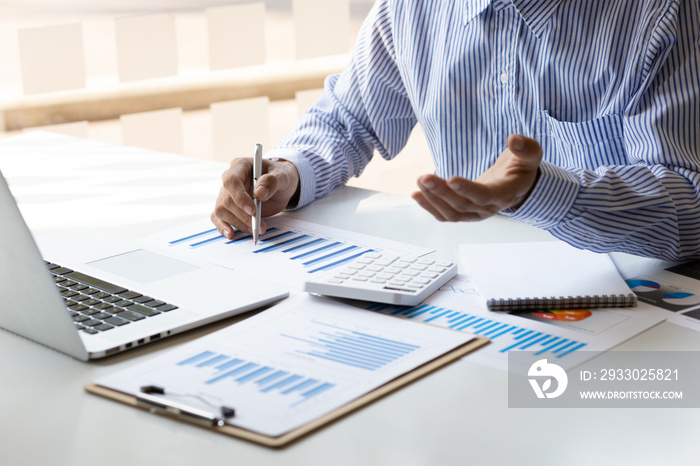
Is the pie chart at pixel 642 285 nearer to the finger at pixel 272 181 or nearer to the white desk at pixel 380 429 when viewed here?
the white desk at pixel 380 429

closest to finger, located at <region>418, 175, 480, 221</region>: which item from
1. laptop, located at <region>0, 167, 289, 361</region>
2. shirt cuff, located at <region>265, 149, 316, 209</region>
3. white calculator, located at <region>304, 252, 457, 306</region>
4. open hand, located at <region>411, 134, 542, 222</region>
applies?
open hand, located at <region>411, 134, 542, 222</region>

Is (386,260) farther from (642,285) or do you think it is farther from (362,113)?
(362,113)

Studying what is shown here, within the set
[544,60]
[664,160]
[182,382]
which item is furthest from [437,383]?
[544,60]

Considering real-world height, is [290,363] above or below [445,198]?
below

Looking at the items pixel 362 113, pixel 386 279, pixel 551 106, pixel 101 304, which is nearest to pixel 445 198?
pixel 386 279

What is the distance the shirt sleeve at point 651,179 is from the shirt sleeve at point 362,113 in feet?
1.58

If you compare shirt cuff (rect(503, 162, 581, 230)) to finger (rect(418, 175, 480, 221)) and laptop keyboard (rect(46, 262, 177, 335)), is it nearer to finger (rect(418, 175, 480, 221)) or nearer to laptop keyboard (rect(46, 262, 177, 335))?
finger (rect(418, 175, 480, 221))

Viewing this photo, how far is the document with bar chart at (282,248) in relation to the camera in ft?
3.39

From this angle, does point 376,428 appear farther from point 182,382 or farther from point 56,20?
point 56,20

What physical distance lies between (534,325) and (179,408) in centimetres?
39

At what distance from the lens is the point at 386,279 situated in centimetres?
94

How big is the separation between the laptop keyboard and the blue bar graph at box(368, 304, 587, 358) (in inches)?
9.8

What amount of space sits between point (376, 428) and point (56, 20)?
2957 millimetres

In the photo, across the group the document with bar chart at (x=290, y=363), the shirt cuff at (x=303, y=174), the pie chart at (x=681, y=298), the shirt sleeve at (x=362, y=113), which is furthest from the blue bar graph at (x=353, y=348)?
the shirt sleeve at (x=362, y=113)
